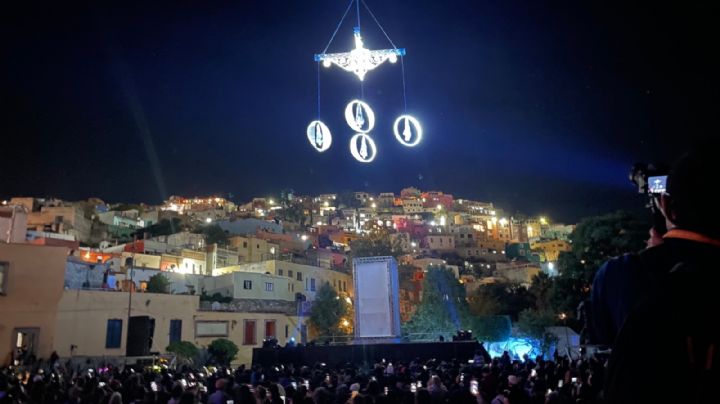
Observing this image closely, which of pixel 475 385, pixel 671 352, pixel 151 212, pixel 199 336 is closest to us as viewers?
pixel 671 352

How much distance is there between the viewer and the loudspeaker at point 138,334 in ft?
76.4

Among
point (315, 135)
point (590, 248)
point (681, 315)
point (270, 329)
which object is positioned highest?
point (315, 135)

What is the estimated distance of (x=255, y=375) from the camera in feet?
42.6

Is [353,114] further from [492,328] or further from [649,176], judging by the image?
[492,328]

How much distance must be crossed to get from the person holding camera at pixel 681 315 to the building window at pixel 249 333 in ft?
108

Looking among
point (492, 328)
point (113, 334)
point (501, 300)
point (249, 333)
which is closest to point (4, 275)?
point (113, 334)

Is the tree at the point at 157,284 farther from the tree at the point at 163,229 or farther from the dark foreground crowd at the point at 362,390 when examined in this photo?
the tree at the point at 163,229

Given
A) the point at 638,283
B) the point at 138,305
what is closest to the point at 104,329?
the point at 138,305

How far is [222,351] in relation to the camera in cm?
2791

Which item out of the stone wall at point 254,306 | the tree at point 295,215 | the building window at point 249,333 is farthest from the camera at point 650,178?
the tree at point 295,215

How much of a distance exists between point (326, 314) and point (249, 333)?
8425 millimetres

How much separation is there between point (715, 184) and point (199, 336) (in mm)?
31607

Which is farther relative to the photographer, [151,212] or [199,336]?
[151,212]

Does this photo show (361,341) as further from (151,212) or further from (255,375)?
(151,212)
